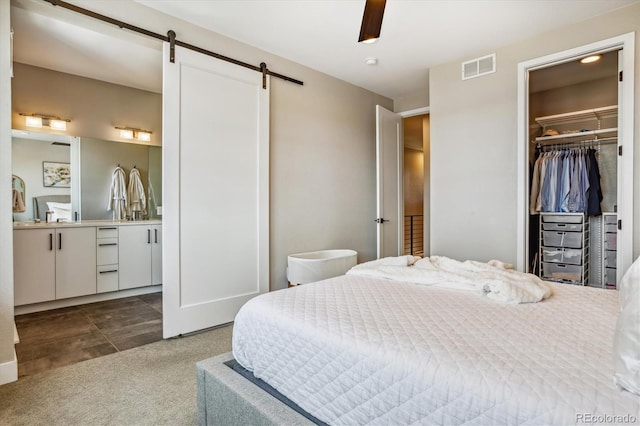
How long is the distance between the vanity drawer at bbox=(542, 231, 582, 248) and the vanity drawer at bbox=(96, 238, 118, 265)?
4835mm

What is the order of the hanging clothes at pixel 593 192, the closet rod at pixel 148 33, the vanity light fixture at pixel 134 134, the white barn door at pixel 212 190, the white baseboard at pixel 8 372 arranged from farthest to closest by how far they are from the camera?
the vanity light fixture at pixel 134 134
the hanging clothes at pixel 593 192
the white barn door at pixel 212 190
the closet rod at pixel 148 33
the white baseboard at pixel 8 372

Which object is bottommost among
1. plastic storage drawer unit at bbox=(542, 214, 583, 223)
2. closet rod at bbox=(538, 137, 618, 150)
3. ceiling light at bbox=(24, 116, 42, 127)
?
plastic storage drawer unit at bbox=(542, 214, 583, 223)

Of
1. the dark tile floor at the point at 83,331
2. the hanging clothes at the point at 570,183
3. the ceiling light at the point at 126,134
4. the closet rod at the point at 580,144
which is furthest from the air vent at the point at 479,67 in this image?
the ceiling light at the point at 126,134

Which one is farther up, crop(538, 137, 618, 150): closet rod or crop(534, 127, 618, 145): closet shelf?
crop(534, 127, 618, 145): closet shelf

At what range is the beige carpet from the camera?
172 cm

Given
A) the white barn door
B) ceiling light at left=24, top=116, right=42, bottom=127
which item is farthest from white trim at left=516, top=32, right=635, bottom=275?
ceiling light at left=24, top=116, right=42, bottom=127

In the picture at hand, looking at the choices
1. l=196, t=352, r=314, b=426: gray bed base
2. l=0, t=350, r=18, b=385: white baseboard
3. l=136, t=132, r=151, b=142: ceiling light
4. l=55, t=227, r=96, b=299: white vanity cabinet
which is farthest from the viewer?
l=136, t=132, r=151, b=142: ceiling light

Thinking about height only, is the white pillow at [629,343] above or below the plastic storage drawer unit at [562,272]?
above

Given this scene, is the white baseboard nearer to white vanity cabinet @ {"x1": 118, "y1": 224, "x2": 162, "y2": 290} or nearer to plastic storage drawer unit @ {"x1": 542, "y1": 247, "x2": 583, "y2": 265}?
white vanity cabinet @ {"x1": 118, "y1": 224, "x2": 162, "y2": 290}

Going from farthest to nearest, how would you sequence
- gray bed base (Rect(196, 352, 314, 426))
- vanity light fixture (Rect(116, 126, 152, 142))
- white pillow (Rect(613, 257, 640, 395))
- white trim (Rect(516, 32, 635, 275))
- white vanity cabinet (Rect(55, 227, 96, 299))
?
1. vanity light fixture (Rect(116, 126, 152, 142))
2. white vanity cabinet (Rect(55, 227, 96, 299))
3. white trim (Rect(516, 32, 635, 275))
4. gray bed base (Rect(196, 352, 314, 426))
5. white pillow (Rect(613, 257, 640, 395))

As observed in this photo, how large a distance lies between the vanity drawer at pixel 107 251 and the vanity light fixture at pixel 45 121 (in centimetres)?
134

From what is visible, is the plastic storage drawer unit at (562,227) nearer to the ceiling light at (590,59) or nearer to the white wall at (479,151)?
the white wall at (479,151)

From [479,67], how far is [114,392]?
395 centimetres

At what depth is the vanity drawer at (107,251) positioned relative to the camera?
3807mm
